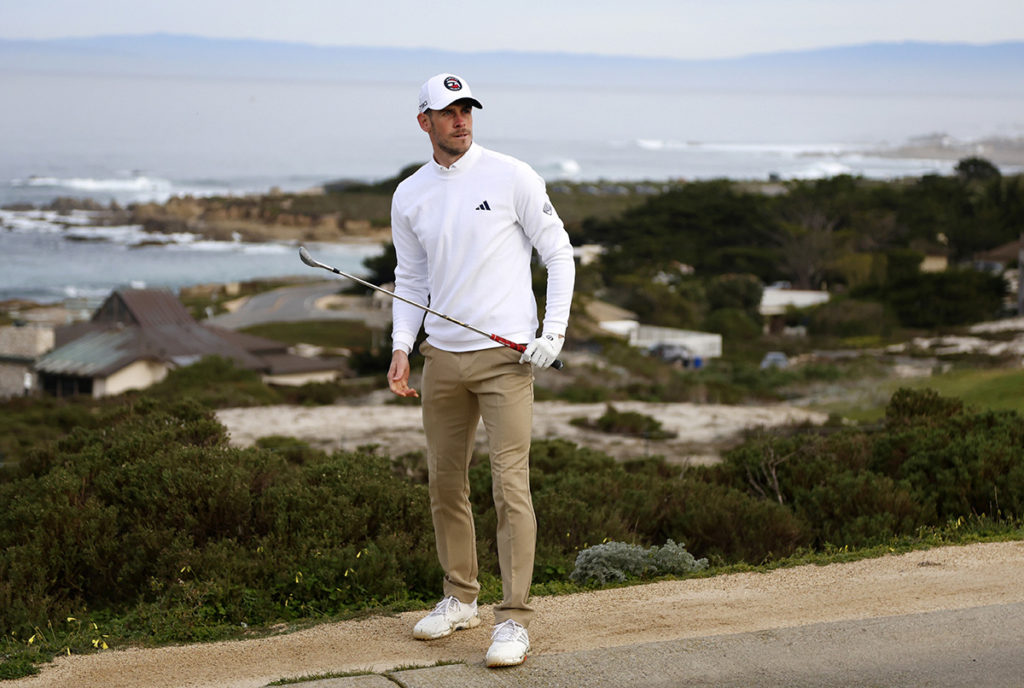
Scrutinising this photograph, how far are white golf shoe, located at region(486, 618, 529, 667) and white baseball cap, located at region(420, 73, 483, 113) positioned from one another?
1.91 m

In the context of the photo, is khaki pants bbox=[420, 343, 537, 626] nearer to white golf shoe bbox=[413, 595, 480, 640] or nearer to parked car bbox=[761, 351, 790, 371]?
white golf shoe bbox=[413, 595, 480, 640]

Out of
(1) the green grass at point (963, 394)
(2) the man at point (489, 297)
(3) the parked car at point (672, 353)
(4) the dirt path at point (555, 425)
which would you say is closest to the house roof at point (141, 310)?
(3) the parked car at point (672, 353)

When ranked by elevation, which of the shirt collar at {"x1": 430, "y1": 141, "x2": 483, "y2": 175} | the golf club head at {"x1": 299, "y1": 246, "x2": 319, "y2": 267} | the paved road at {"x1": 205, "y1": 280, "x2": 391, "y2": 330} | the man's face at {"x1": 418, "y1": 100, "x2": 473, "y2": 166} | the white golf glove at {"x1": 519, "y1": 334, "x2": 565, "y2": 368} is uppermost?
the man's face at {"x1": 418, "y1": 100, "x2": 473, "y2": 166}

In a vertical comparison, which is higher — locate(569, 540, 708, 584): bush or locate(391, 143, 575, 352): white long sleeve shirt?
locate(391, 143, 575, 352): white long sleeve shirt

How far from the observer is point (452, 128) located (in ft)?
14.4

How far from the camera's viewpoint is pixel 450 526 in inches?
189

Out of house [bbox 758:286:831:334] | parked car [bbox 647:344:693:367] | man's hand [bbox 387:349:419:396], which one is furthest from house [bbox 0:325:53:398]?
man's hand [bbox 387:349:419:396]

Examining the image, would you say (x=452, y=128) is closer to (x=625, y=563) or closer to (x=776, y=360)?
(x=625, y=563)

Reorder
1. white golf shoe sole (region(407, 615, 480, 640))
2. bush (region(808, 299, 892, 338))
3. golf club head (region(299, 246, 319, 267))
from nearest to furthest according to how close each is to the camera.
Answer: golf club head (region(299, 246, 319, 267)) → white golf shoe sole (region(407, 615, 480, 640)) → bush (region(808, 299, 892, 338))

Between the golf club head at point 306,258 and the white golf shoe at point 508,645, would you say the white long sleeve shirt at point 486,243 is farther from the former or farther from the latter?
the white golf shoe at point 508,645

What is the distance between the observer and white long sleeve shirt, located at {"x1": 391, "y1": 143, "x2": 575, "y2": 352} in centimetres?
445

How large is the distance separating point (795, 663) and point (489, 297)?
5.72 ft

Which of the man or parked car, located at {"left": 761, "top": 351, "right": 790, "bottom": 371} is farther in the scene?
parked car, located at {"left": 761, "top": 351, "right": 790, "bottom": 371}

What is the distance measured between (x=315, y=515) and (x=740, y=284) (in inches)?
2967
